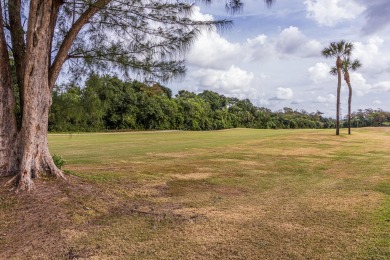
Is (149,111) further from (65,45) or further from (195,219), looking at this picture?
(195,219)

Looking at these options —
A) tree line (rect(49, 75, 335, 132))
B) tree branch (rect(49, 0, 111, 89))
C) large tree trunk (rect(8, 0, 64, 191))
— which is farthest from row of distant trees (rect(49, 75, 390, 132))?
large tree trunk (rect(8, 0, 64, 191))

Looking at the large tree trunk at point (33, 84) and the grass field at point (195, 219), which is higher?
the large tree trunk at point (33, 84)

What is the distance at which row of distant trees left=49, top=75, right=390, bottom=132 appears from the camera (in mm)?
9008

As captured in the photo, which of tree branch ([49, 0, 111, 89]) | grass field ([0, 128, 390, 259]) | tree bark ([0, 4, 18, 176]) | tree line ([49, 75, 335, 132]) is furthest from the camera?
tree line ([49, 75, 335, 132])

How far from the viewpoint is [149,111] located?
50.9 meters

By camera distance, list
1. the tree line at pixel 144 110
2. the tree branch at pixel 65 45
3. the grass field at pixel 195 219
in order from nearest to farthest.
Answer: the grass field at pixel 195 219
the tree branch at pixel 65 45
the tree line at pixel 144 110

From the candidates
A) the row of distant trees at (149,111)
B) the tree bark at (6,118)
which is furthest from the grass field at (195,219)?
the row of distant trees at (149,111)

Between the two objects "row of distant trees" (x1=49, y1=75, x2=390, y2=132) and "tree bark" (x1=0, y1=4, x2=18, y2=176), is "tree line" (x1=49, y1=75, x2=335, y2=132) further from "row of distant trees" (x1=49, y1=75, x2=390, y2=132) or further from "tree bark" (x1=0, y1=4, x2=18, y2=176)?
"tree bark" (x1=0, y1=4, x2=18, y2=176)

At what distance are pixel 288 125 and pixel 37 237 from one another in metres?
69.7

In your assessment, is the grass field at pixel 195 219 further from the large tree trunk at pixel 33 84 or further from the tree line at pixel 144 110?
the tree line at pixel 144 110

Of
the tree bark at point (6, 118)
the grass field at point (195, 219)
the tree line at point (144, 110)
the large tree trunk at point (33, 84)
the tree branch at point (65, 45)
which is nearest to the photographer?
the grass field at point (195, 219)

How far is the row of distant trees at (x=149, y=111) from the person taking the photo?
9008 mm

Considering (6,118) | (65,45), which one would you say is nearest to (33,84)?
(6,118)

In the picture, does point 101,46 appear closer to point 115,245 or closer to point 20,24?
point 20,24
